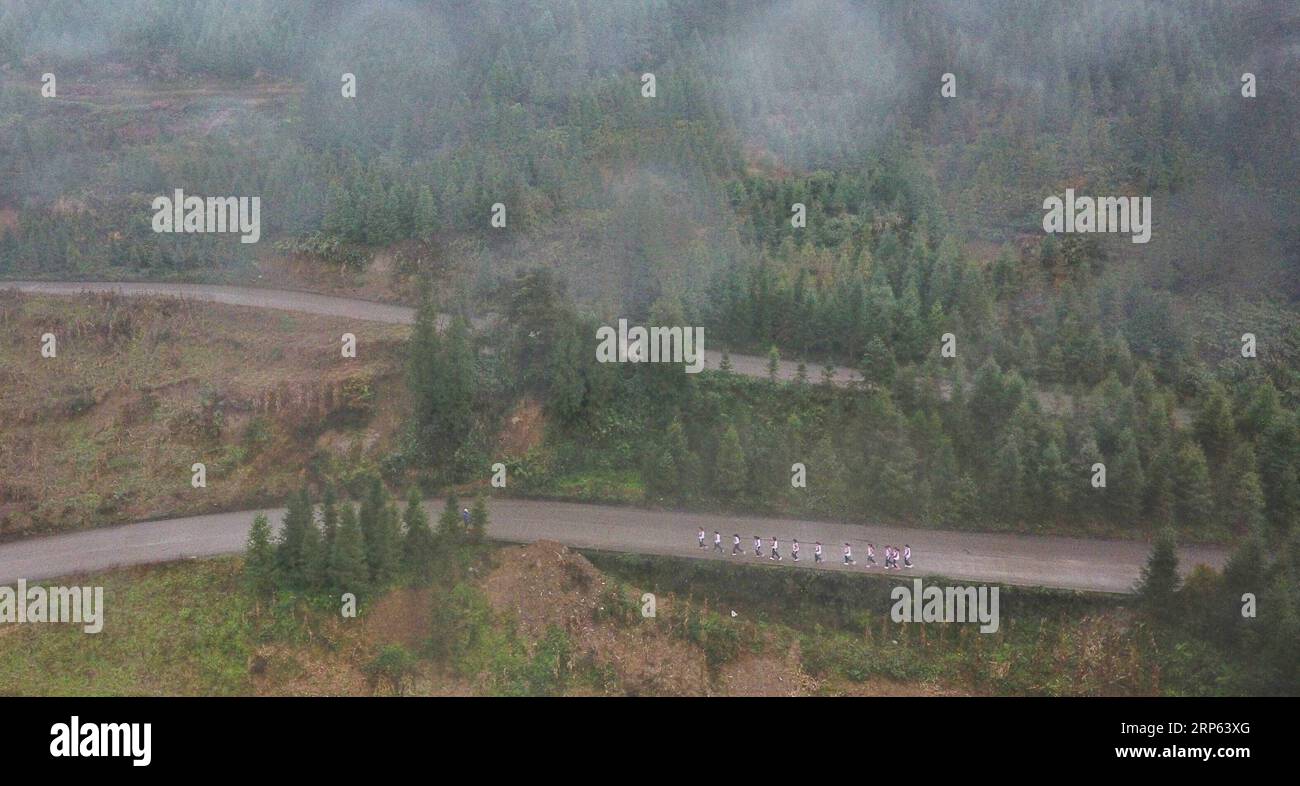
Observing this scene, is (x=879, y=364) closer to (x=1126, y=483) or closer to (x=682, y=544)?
(x=1126, y=483)

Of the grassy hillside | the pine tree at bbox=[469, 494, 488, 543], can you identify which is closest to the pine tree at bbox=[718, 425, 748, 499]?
the pine tree at bbox=[469, 494, 488, 543]

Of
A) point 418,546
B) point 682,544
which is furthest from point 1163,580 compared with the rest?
point 418,546

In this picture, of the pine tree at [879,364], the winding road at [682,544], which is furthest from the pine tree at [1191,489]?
the pine tree at [879,364]

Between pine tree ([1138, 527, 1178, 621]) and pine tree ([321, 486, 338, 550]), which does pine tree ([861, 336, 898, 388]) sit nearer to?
pine tree ([1138, 527, 1178, 621])

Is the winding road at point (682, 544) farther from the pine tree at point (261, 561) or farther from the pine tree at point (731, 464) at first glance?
the pine tree at point (261, 561)

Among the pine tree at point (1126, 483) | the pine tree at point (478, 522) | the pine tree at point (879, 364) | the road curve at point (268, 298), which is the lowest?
the pine tree at point (478, 522)

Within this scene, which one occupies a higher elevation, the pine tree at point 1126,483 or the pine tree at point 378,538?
the pine tree at point 1126,483
